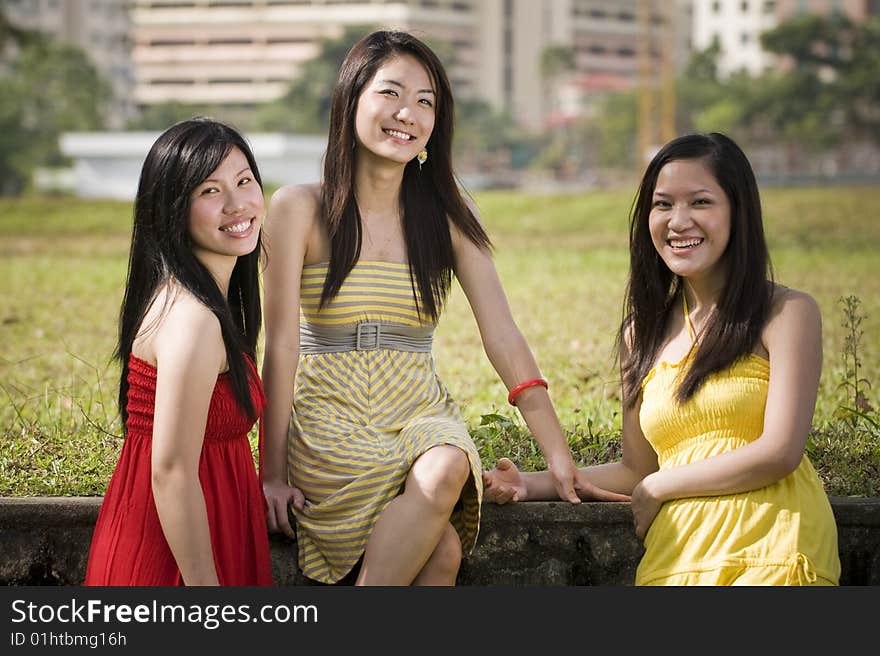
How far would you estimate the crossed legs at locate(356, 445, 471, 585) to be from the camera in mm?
2639

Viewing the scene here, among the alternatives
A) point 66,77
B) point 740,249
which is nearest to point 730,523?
point 740,249

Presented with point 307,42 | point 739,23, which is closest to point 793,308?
point 739,23

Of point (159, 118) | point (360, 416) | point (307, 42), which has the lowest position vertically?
point (360, 416)

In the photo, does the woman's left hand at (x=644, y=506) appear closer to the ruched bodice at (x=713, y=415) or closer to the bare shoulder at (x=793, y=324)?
the ruched bodice at (x=713, y=415)

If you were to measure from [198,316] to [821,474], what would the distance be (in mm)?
1771

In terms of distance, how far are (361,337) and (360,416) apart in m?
0.20

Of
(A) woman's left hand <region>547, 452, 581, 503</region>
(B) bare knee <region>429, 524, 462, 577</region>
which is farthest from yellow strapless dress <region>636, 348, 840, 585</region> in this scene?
(B) bare knee <region>429, 524, 462, 577</region>

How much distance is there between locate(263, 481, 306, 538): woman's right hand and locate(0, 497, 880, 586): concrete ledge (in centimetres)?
13

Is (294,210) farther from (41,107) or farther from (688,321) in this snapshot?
(41,107)

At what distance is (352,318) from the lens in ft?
9.91

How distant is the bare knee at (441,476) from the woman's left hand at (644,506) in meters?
0.39

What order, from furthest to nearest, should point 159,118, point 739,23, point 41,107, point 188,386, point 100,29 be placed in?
point 100,29 → point 739,23 → point 159,118 → point 41,107 → point 188,386

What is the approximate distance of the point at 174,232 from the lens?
2.63 meters

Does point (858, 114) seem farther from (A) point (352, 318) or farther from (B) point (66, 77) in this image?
(A) point (352, 318)
